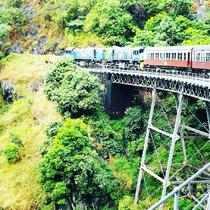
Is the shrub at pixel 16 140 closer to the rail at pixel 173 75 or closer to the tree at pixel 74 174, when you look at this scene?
the tree at pixel 74 174

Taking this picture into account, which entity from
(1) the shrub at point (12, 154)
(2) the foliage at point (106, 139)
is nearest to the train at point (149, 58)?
(2) the foliage at point (106, 139)

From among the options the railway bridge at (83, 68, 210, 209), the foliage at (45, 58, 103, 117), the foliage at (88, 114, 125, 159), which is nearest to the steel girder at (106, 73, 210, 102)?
the railway bridge at (83, 68, 210, 209)

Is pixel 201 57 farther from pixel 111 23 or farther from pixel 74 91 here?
pixel 111 23

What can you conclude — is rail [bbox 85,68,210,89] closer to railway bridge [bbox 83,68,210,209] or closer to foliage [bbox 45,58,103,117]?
railway bridge [bbox 83,68,210,209]

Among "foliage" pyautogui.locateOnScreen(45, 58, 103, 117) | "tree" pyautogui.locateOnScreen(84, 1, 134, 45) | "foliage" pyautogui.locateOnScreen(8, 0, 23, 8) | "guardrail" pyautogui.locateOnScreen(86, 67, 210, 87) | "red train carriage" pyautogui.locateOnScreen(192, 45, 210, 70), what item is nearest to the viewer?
"guardrail" pyautogui.locateOnScreen(86, 67, 210, 87)

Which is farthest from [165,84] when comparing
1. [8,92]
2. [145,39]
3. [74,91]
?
[8,92]
